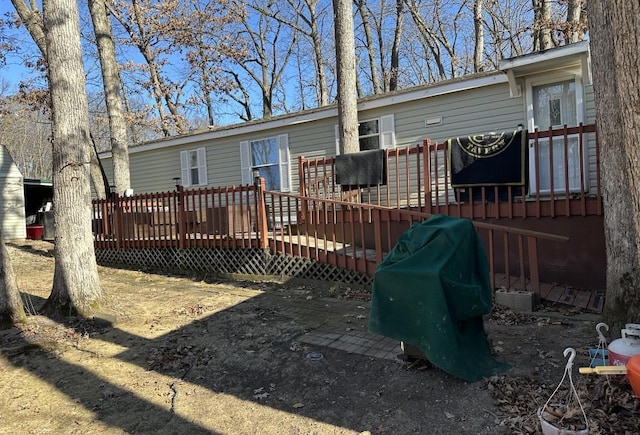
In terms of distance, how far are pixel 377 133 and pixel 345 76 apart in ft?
5.19

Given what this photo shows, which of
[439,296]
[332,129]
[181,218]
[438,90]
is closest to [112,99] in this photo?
[181,218]

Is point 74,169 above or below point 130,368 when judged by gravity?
above

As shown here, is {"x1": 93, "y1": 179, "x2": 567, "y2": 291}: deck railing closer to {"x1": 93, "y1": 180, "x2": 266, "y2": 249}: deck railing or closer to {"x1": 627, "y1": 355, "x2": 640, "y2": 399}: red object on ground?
{"x1": 93, "y1": 180, "x2": 266, "y2": 249}: deck railing

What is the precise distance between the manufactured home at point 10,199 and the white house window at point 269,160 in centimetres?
911

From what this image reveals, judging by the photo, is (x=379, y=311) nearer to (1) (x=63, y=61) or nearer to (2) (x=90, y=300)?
(2) (x=90, y=300)

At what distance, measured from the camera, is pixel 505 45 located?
914 inches

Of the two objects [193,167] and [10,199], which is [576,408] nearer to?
[193,167]

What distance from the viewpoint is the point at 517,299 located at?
5.19 meters

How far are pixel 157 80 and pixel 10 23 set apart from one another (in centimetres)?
729

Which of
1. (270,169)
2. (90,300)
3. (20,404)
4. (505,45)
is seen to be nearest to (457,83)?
(270,169)

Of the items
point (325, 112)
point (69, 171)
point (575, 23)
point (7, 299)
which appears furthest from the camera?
point (575, 23)

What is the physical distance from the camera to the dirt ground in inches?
117

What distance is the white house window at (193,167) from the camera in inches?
545

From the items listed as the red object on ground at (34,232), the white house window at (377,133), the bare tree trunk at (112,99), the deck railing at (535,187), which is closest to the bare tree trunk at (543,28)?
the white house window at (377,133)
